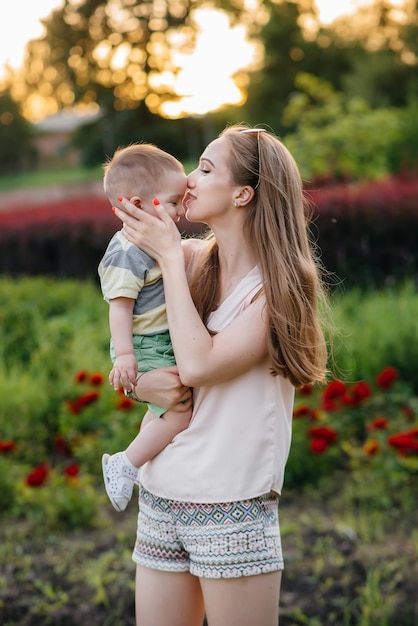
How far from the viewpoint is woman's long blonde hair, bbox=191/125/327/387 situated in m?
2.22

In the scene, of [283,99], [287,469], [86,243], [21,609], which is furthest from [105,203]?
[283,99]

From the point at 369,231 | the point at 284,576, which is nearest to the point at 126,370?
the point at 284,576

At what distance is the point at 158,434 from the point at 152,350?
23 cm

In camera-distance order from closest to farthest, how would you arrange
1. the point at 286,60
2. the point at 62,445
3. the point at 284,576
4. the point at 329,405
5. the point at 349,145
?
the point at 284,576 < the point at 329,405 < the point at 62,445 < the point at 349,145 < the point at 286,60

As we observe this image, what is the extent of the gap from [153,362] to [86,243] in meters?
7.55

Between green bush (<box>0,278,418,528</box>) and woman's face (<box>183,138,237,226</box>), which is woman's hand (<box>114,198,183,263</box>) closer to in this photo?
woman's face (<box>183,138,237,226</box>)

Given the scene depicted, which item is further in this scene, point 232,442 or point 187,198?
point 187,198

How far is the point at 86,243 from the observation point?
9.73 meters

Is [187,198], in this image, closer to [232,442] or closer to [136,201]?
[136,201]

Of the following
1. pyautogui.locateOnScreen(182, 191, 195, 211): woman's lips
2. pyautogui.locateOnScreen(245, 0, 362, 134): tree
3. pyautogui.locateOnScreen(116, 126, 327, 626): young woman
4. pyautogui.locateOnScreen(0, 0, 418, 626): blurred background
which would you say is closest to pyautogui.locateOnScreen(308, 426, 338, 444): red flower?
pyautogui.locateOnScreen(0, 0, 418, 626): blurred background

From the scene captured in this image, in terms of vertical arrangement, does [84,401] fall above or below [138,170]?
below

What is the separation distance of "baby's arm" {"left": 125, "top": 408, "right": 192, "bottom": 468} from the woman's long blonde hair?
11.3 inches

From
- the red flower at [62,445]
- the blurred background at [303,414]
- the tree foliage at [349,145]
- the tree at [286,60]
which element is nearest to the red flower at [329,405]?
the blurred background at [303,414]

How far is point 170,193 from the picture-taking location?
2.34 metres
